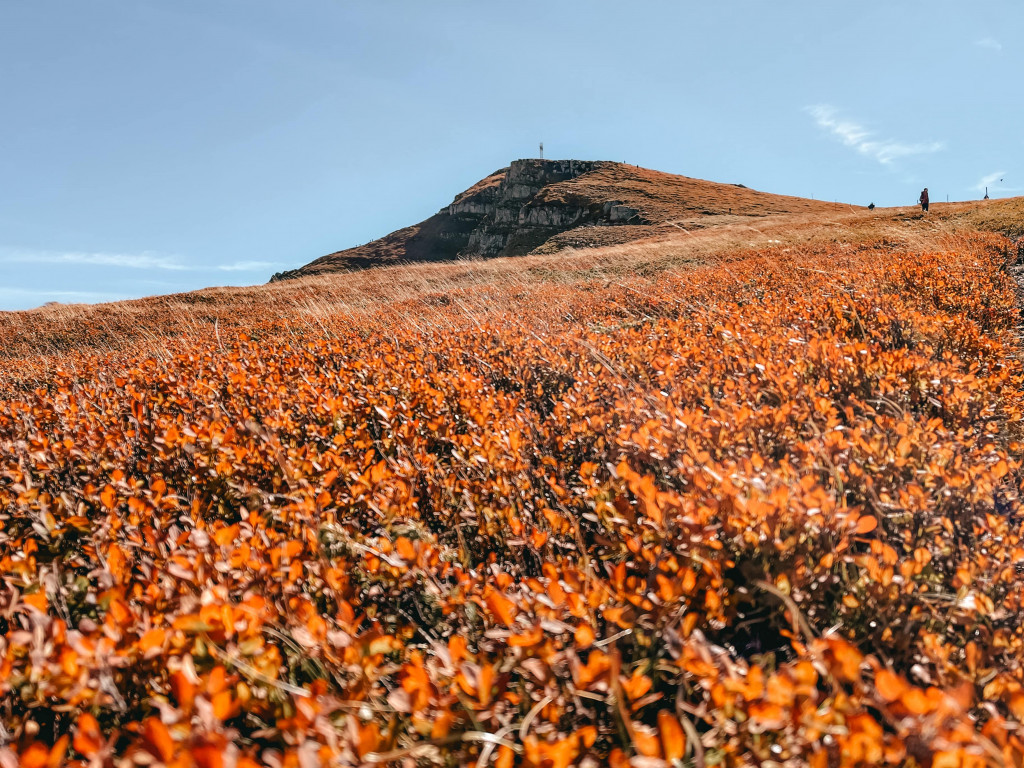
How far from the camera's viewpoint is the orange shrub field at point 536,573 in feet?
3.68

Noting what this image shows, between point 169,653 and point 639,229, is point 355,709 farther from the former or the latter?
point 639,229

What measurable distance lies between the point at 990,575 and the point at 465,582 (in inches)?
76.8

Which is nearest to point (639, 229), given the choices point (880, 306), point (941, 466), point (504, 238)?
point (880, 306)

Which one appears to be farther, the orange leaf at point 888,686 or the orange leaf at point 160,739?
the orange leaf at point 888,686

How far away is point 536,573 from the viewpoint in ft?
7.16

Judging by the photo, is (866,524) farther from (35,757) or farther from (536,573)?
(35,757)

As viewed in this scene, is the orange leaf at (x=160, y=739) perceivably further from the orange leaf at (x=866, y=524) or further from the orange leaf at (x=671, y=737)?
the orange leaf at (x=866, y=524)

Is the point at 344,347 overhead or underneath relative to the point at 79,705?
overhead

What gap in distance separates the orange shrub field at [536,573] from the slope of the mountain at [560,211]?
99.4 feet

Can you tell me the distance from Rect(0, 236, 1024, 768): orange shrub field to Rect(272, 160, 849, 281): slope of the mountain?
3029cm

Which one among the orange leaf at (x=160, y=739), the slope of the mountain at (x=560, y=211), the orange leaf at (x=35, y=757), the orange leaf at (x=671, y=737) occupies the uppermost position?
the slope of the mountain at (x=560, y=211)

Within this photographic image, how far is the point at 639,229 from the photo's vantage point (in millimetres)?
44125

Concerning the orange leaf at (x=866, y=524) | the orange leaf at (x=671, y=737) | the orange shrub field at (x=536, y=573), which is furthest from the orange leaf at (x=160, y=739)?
the orange leaf at (x=866, y=524)

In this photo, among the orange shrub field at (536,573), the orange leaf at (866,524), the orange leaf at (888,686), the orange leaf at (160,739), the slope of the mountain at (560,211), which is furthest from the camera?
the slope of the mountain at (560,211)
